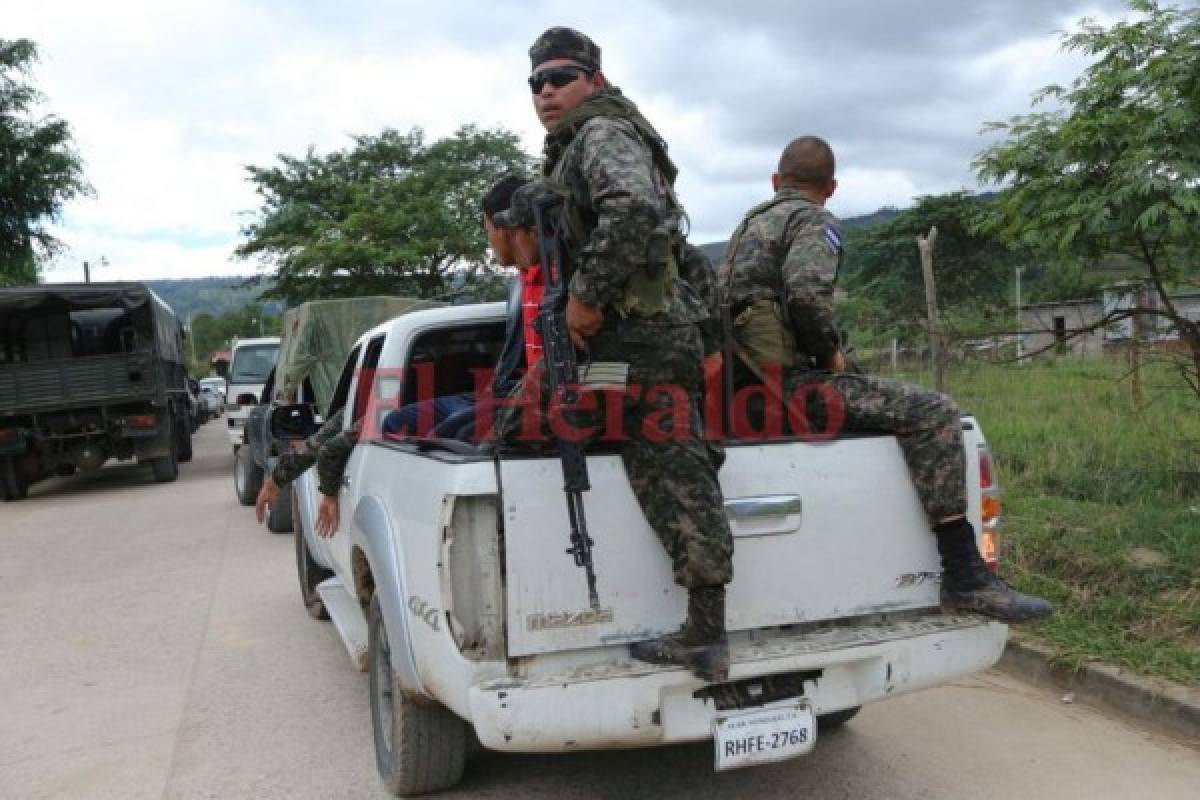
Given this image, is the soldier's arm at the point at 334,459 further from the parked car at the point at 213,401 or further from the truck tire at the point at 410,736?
the parked car at the point at 213,401

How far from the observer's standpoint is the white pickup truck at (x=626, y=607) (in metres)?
2.59

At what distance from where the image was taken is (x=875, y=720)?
3.95m

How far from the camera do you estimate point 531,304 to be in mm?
3268

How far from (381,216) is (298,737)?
2250cm

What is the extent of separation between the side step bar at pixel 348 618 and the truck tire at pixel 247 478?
621 centimetres

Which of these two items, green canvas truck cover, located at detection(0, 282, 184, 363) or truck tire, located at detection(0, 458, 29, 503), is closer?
green canvas truck cover, located at detection(0, 282, 184, 363)

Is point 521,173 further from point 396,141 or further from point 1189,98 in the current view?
point 396,141

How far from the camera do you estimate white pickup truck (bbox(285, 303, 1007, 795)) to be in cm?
259

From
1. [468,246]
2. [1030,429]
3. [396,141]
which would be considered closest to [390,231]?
[468,246]

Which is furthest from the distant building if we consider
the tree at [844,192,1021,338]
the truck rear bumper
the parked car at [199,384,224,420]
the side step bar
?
the parked car at [199,384,224,420]

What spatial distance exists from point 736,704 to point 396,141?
27.6 m

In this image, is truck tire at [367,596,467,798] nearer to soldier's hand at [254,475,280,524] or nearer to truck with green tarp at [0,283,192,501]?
soldier's hand at [254,475,280,524]

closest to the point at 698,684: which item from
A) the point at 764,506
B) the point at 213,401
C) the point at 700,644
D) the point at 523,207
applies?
the point at 700,644

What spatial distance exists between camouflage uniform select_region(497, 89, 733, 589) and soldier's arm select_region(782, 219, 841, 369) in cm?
56
